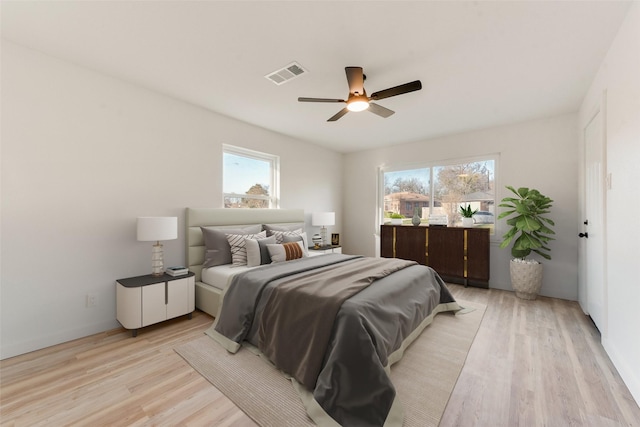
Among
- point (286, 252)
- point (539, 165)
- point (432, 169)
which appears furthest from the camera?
point (432, 169)

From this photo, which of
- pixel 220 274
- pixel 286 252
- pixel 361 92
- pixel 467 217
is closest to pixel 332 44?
pixel 361 92

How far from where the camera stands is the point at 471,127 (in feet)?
14.2

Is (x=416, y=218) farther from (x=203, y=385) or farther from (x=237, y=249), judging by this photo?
(x=203, y=385)

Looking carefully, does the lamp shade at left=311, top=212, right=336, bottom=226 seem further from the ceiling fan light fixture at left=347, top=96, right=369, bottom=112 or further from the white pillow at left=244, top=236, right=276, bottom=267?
the ceiling fan light fixture at left=347, top=96, right=369, bottom=112

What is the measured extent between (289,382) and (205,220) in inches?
91.1

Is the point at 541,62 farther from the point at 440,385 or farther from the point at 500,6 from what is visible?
the point at 440,385

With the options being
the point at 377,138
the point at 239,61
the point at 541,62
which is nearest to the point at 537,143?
the point at 541,62

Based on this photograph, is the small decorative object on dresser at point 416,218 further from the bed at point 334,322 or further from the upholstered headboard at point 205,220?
the upholstered headboard at point 205,220

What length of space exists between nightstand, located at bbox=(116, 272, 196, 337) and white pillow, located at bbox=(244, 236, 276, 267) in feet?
2.23

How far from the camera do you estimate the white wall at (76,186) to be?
2281mm

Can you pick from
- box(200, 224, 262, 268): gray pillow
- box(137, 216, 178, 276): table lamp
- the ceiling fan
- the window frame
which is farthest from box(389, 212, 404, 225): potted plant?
box(137, 216, 178, 276): table lamp

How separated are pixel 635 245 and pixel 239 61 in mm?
3367

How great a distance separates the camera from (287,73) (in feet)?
8.73

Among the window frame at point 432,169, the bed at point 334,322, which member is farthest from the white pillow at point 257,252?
the window frame at point 432,169
